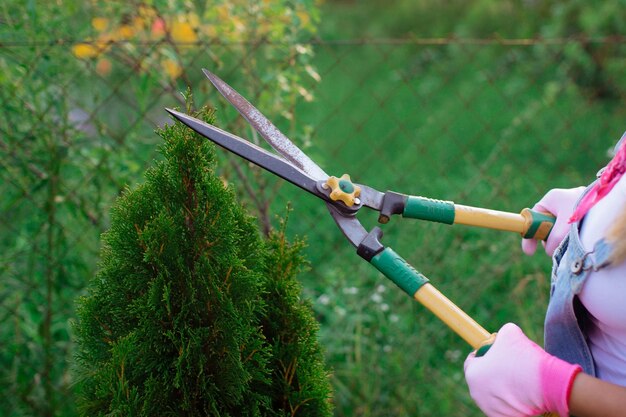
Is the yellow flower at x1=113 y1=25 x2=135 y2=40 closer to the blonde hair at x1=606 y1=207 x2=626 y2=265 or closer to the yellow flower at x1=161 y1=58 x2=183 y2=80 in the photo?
the yellow flower at x1=161 y1=58 x2=183 y2=80

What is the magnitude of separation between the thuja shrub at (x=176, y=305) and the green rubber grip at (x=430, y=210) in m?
0.33

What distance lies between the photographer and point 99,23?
2818 millimetres

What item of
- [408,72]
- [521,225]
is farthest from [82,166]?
[408,72]

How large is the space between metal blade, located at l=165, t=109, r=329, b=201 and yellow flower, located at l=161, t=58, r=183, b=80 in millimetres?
1188

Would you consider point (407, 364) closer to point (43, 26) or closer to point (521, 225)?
point (521, 225)

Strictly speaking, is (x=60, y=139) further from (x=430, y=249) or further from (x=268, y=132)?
(x=430, y=249)

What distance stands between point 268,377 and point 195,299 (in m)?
0.24

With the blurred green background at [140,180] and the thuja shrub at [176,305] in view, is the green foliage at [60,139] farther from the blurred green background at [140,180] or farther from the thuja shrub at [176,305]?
the thuja shrub at [176,305]

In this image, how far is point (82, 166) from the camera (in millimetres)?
2496

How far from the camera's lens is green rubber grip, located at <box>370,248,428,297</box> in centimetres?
136

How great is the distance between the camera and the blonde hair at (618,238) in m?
1.14

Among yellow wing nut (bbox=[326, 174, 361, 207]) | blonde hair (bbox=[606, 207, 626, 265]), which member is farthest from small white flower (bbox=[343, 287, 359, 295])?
blonde hair (bbox=[606, 207, 626, 265])

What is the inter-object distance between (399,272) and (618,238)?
0.38 metres

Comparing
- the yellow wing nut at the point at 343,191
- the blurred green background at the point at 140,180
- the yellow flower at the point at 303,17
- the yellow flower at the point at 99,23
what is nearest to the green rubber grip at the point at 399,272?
the yellow wing nut at the point at 343,191
